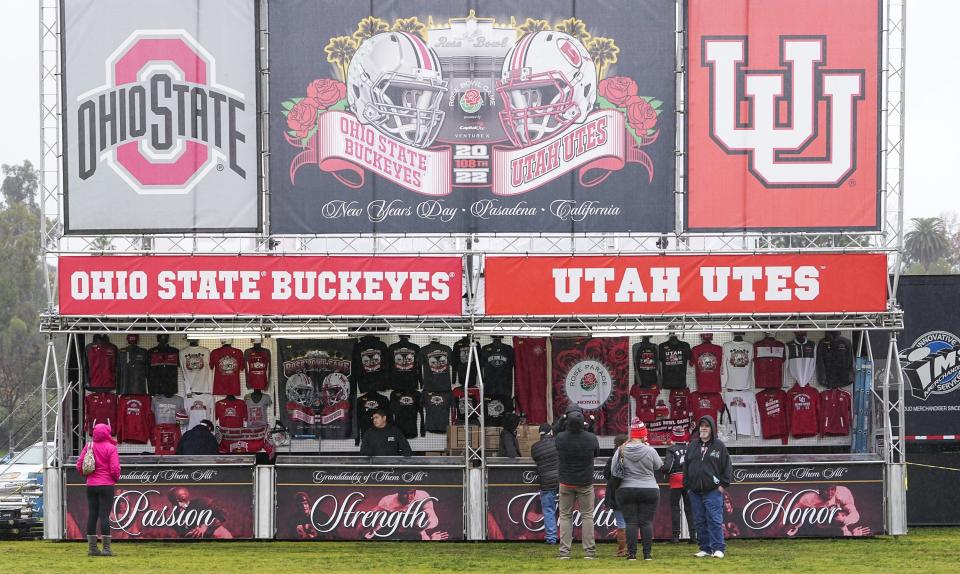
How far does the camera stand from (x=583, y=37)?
17125mm

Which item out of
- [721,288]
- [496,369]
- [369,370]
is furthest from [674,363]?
[369,370]

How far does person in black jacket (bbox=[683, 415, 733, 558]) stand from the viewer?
14.1 metres

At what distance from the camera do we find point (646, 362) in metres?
18.6

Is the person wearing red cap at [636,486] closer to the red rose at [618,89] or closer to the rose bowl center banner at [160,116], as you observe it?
the red rose at [618,89]

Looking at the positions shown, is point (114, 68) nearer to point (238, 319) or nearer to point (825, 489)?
Result: point (238, 319)

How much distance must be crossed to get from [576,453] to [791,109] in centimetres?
588

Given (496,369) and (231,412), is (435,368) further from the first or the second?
(231,412)

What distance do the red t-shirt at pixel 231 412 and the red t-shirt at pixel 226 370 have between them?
15cm

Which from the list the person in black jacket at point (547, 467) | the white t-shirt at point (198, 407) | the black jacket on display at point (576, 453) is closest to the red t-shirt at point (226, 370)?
the white t-shirt at point (198, 407)

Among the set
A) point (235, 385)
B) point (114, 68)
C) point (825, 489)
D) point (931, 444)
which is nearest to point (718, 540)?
point (825, 489)

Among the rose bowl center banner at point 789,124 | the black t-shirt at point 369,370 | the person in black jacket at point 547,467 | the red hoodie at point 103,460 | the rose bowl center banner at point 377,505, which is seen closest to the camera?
the red hoodie at point 103,460

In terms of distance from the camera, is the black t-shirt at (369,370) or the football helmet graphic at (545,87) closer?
the football helmet graphic at (545,87)

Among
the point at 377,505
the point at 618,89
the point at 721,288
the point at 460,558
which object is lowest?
the point at 460,558

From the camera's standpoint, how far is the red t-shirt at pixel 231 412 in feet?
61.4
